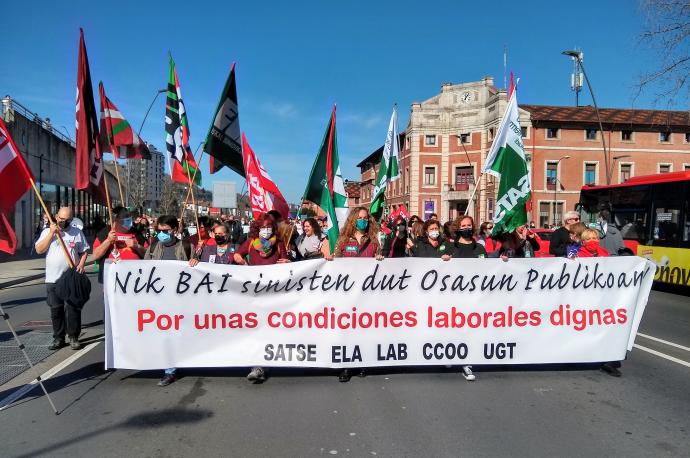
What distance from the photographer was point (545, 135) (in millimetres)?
52062

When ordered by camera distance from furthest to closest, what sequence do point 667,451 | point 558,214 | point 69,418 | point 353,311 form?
point 558,214, point 353,311, point 69,418, point 667,451

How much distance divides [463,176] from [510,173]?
5230 cm

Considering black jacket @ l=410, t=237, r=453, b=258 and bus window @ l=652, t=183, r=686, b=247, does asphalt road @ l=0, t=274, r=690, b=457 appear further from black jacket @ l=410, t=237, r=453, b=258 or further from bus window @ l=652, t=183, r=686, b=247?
bus window @ l=652, t=183, r=686, b=247

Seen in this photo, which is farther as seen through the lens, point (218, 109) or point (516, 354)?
point (218, 109)

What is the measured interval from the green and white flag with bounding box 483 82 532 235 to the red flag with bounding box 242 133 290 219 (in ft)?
10.7

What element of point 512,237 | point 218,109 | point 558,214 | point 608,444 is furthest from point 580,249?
point 558,214

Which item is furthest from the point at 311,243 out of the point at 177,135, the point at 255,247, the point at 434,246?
the point at 177,135

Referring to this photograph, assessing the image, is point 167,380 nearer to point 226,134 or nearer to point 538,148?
point 226,134

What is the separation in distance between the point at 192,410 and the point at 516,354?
3303 millimetres

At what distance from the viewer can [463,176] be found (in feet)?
188

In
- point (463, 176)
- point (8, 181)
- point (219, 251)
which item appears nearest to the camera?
point (8, 181)

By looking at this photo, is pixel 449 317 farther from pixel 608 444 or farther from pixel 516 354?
pixel 608 444

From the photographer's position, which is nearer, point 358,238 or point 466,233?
point 358,238

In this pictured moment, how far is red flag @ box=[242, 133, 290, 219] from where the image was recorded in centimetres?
783
